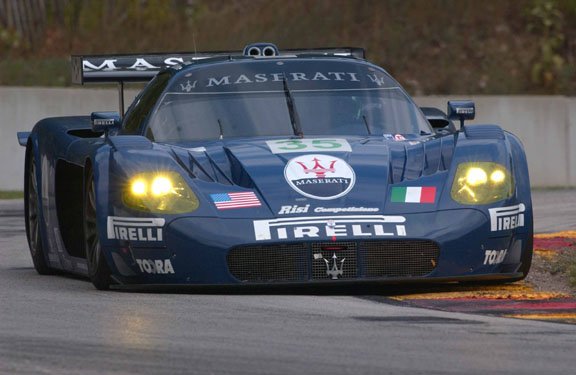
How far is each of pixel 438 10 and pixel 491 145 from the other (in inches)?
678

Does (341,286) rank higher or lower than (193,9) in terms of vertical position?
lower

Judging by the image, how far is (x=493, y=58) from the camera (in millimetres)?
24266

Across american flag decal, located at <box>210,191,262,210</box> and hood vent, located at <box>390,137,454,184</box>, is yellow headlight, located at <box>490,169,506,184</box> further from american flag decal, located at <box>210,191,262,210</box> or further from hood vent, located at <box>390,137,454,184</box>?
american flag decal, located at <box>210,191,262,210</box>

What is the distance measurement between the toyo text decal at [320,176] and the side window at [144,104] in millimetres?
1518

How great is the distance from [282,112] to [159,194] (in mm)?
1376

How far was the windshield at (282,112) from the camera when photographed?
877 centimetres

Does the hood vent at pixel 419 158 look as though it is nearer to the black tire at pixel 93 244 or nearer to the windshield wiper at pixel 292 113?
the windshield wiper at pixel 292 113

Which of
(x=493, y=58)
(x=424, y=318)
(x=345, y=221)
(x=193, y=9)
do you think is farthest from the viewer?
(x=193, y=9)

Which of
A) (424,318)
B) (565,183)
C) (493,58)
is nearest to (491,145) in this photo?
(424,318)

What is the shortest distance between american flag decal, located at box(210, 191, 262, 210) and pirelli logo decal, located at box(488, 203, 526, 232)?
3.65 ft

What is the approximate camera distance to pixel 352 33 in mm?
25047

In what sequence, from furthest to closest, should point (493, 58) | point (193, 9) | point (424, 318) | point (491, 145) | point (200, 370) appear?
point (193, 9) < point (493, 58) < point (491, 145) < point (424, 318) < point (200, 370)

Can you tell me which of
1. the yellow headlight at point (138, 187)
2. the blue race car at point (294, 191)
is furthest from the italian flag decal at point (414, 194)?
the yellow headlight at point (138, 187)

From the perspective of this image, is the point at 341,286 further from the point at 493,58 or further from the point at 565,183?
the point at 493,58
